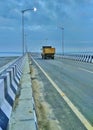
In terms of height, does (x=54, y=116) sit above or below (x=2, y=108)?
below

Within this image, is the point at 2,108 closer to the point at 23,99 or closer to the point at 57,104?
the point at 23,99

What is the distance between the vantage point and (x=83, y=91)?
14875mm

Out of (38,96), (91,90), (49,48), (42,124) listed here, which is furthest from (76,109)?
(49,48)

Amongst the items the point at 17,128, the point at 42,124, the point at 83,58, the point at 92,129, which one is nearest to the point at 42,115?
the point at 42,124

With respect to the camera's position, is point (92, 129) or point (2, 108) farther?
point (92, 129)

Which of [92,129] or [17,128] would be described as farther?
[92,129]

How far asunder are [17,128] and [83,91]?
8.55 metres

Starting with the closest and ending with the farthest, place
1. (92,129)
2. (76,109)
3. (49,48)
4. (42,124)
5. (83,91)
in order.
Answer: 1. (92,129)
2. (42,124)
3. (76,109)
4. (83,91)
5. (49,48)

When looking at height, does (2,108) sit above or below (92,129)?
above

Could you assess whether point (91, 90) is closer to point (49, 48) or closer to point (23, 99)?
point (23, 99)

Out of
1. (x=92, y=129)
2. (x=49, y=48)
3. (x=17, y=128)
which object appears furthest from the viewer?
(x=49, y=48)

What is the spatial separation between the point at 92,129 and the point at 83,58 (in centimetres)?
5307

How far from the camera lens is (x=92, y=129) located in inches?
319

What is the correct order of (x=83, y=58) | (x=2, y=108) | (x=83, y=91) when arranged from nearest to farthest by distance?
(x=2, y=108)
(x=83, y=91)
(x=83, y=58)
